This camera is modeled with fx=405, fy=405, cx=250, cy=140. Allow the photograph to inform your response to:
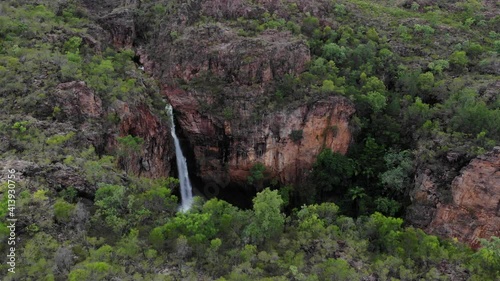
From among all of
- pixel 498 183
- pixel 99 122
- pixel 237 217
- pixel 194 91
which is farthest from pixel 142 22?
pixel 498 183

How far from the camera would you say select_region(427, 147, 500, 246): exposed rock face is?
85.6ft

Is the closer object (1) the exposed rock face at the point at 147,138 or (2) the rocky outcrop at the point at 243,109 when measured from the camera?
(1) the exposed rock face at the point at 147,138

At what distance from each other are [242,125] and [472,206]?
60.3 ft

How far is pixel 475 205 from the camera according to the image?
2656 centimetres

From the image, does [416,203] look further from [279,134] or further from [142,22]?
[142,22]

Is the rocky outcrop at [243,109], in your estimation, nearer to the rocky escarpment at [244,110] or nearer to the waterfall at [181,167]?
the rocky escarpment at [244,110]

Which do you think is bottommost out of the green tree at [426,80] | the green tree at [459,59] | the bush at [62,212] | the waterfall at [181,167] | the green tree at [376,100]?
the waterfall at [181,167]

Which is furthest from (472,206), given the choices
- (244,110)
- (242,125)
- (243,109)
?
(243,109)

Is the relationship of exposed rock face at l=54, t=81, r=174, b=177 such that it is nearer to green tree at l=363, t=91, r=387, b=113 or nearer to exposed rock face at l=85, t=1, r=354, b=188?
exposed rock face at l=85, t=1, r=354, b=188

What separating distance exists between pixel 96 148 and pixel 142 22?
2058 cm

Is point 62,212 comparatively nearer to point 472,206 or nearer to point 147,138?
point 147,138

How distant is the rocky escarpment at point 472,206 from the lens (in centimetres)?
2612

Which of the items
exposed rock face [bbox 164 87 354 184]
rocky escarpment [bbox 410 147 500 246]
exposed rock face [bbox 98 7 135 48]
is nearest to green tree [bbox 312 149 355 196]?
exposed rock face [bbox 164 87 354 184]

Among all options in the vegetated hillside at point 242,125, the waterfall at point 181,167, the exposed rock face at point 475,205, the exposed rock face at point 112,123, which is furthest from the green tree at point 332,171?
the exposed rock face at point 112,123
